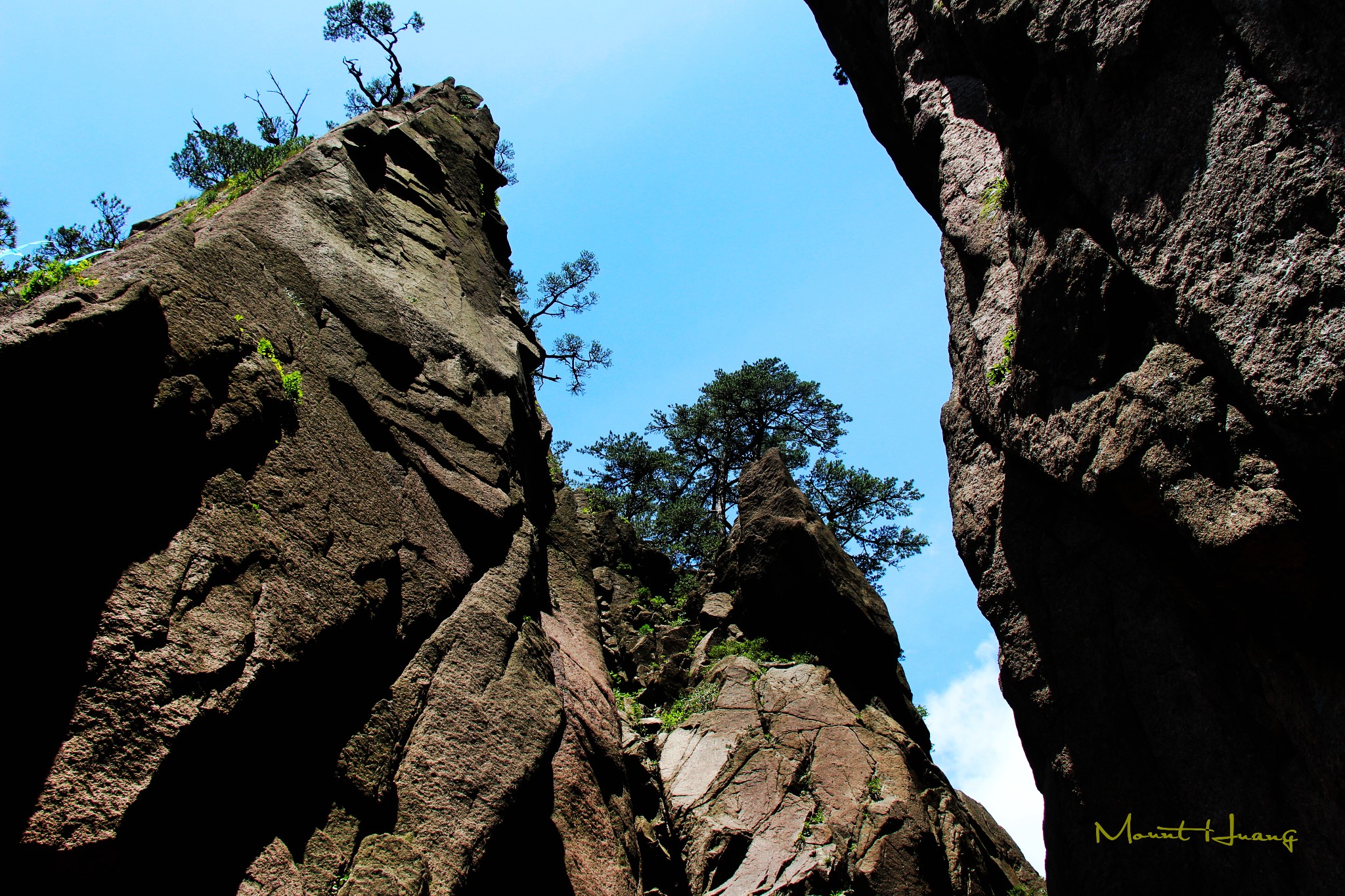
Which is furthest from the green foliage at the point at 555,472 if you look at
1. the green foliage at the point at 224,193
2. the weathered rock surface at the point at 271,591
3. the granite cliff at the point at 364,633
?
the green foliage at the point at 224,193

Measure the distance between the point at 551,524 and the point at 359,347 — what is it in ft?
17.6

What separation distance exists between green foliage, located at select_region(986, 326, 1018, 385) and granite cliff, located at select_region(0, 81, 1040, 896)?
21.6 ft

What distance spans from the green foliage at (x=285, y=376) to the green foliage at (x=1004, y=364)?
8.55 m

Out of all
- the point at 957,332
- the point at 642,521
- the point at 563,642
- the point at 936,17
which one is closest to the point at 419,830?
the point at 563,642

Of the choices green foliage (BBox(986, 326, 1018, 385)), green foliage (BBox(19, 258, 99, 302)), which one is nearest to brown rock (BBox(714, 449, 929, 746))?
green foliage (BBox(986, 326, 1018, 385))

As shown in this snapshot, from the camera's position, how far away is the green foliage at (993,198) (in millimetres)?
11164

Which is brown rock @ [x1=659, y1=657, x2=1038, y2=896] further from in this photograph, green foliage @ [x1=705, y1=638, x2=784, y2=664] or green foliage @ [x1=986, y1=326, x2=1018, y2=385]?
green foliage @ [x1=986, y1=326, x2=1018, y2=385]

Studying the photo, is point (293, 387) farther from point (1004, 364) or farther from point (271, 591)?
point (1004, 364)

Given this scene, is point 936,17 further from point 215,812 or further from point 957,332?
point 215,812

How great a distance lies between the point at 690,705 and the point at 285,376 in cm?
942

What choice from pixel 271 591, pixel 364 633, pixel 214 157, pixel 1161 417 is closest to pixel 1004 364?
pixel 1161 417

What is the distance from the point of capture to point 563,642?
1176 cm

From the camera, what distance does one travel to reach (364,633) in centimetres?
740

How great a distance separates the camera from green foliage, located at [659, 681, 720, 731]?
1397cm
